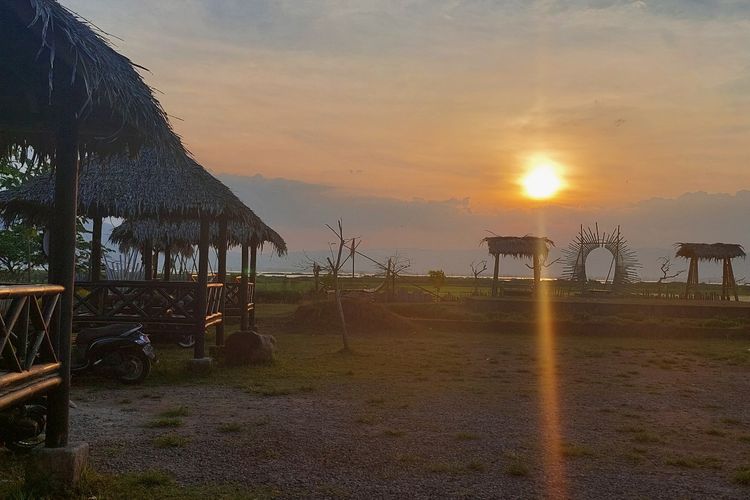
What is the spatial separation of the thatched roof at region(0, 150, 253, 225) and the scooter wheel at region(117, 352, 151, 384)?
240cm

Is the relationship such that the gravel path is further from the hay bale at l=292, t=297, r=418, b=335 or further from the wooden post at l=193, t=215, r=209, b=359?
the hay bale at l=292, t=297, r=418, b=335

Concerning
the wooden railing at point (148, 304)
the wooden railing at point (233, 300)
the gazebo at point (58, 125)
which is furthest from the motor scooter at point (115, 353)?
the wooden railing at point (233, 300)

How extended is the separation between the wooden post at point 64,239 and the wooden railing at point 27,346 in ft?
0.21

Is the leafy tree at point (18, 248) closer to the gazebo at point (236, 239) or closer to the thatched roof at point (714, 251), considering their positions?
the gazebo at point (236, 239)

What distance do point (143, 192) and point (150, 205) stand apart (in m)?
0.25

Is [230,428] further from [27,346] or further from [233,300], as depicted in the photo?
[233,300]

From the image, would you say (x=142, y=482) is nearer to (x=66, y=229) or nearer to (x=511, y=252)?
(x=66, y=229)

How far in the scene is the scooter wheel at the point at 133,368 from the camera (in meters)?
9.51

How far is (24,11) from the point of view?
13.0 feet

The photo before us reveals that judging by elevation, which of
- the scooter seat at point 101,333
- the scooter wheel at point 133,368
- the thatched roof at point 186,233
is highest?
the thatched roof at point 186,233

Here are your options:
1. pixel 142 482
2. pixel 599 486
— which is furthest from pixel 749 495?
pixel 142 482

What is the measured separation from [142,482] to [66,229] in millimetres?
1933

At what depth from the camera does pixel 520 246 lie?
31656 millimetres

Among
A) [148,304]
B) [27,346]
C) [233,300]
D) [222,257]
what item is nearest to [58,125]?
[27,346]
